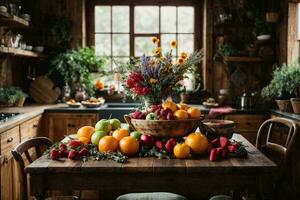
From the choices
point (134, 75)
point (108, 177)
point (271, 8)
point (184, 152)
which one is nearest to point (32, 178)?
point (108, 177)

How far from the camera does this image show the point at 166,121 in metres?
2.35

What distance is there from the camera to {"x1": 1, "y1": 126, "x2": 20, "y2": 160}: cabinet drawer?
3348 mm

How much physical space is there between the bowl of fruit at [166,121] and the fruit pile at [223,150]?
170mm

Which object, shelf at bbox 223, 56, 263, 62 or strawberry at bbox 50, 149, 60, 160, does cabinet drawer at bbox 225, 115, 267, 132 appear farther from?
strawberry at bbox 50, 149, 60, 160

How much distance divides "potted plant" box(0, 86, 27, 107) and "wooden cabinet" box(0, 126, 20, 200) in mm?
1054

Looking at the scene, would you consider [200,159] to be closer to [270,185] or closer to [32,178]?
[270,185]

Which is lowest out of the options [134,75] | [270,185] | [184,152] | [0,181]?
[0,181]

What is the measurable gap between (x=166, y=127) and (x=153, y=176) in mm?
362

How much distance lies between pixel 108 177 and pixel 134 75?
2.68 feet

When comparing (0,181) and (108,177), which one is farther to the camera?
(0,181)

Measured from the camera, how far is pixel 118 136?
2346 mm

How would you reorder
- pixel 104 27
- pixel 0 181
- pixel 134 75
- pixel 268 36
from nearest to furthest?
1. pixel 134 75
2. pixel 0 181
3. pixel 268 36
4. pixel 104 27

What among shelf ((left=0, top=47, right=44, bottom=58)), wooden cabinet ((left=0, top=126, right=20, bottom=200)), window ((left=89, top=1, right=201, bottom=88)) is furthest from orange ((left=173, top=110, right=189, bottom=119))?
window ((left=89, top=1, right=201, bottom=88))

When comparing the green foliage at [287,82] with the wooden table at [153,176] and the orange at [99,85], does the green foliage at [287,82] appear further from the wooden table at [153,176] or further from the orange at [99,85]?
the wooden table at [153,176]
